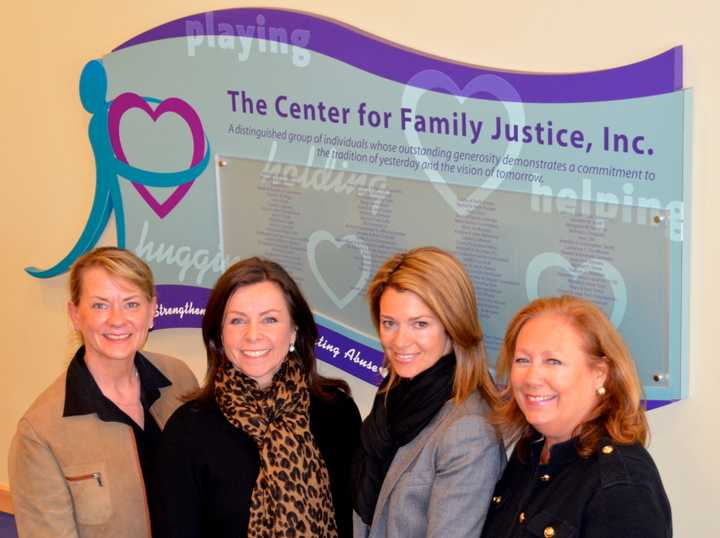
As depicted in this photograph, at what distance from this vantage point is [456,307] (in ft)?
9.30

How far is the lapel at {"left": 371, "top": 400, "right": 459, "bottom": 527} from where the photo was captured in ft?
9.20

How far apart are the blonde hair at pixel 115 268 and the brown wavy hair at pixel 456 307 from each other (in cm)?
78

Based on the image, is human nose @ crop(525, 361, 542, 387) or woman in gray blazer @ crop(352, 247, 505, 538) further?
woman in gray blazer @ crop(352, 247, 505, 538)

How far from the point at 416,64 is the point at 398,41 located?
0.41 ft

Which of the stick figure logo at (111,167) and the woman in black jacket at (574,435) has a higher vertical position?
the stick figure logo at (111,167)

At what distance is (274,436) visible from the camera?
9.74 ft

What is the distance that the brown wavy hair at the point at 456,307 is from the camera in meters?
2.83

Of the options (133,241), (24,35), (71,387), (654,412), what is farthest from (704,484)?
(24,35)

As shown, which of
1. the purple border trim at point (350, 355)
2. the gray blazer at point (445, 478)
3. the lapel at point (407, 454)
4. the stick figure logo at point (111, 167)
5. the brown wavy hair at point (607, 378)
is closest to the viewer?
the brown wavy hair at point (607, 378)

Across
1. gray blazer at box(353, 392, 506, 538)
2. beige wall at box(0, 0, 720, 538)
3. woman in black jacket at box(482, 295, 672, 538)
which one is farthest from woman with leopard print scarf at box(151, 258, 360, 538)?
beige wall at box(0, 0, 720, 538)

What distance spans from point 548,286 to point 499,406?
26.3 inches

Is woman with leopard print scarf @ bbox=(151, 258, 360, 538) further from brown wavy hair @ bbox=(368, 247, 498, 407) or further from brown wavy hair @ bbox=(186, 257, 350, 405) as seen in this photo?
brown wavy hair @ bbox=(368, 247, 498, 407)

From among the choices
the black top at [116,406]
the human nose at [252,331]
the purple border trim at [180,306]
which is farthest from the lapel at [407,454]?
the purple border trim at [180,306]

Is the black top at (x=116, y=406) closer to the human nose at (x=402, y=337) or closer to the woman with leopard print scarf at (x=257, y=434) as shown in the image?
the woman with leopard print scarf at (x=257, y=434)
